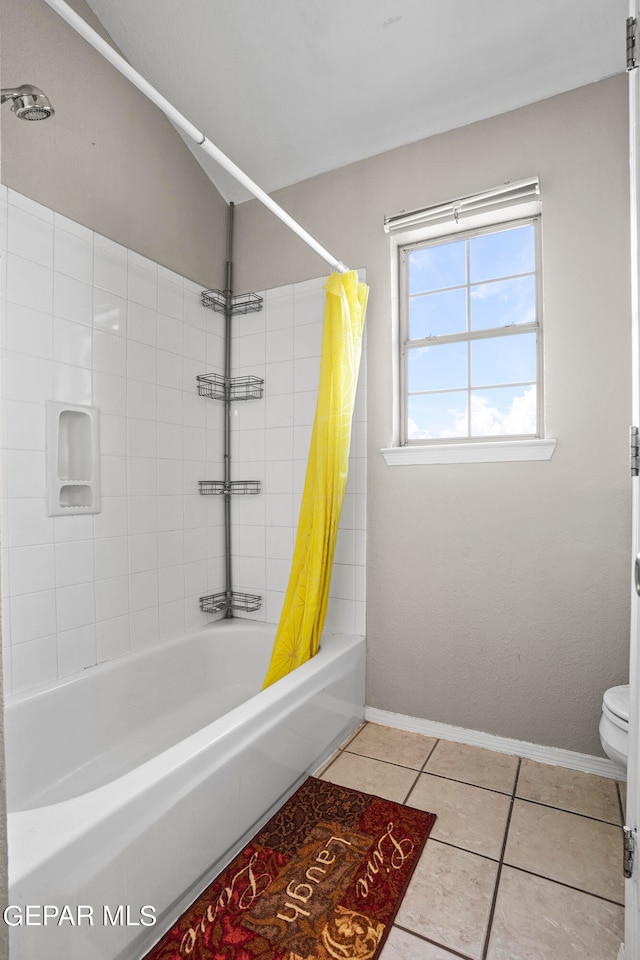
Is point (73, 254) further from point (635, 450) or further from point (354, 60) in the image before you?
point (635, 450)

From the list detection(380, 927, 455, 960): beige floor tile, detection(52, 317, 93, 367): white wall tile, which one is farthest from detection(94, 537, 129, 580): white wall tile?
detection(380, 927, 455, 960): beige floor tile

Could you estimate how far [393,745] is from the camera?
7.23 ft

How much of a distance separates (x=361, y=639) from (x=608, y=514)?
1.13 m

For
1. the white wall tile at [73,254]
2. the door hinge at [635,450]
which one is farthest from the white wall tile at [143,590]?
the door hinge at [635,450]

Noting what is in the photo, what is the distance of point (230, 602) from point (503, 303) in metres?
1.90

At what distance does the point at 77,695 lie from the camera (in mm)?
1922

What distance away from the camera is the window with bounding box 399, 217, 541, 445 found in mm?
2227

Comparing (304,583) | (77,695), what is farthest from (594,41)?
(77,695)

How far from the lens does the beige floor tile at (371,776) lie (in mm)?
1888

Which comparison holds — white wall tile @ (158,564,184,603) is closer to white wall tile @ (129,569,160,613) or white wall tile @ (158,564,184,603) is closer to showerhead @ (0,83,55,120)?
white wall tile @ (129,569,160,613)

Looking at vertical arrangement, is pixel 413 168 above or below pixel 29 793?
above

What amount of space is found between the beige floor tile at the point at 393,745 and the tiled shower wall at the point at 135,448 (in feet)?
1.47

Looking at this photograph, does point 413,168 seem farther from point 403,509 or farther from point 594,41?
point 403,509

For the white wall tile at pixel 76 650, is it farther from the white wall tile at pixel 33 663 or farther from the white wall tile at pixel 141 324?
the white wall tile at pixel 141 324
